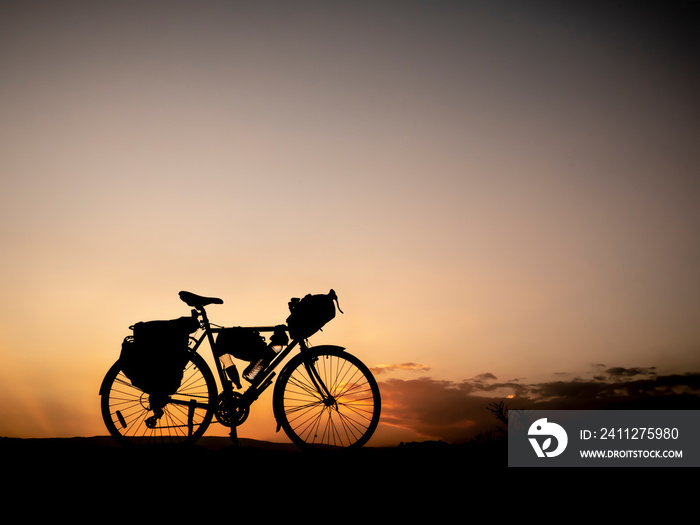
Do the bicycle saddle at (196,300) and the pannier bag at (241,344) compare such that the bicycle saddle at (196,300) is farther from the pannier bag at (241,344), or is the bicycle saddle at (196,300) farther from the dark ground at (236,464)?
the dark ground at (236,464)

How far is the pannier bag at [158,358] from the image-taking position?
18.9ft

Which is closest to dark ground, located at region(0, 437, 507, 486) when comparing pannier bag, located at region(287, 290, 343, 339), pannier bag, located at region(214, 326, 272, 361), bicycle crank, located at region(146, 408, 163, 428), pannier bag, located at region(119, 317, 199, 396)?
bicycle crank, located at region(146, 408, 163, 428)

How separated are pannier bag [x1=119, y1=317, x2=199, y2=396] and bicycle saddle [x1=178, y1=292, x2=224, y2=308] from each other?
266 mm

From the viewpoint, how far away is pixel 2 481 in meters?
4.19

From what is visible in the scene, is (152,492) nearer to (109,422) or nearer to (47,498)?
(47,498)

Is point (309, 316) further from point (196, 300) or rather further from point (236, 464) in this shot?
point (236, 464)

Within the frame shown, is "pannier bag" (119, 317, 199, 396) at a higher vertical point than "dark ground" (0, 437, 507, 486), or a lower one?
higher

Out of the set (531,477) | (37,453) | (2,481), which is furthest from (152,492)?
(531,477)

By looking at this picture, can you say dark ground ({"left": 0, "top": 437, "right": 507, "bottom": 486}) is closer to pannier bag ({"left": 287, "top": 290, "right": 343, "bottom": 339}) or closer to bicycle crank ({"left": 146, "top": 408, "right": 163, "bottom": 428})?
bicycle crank ({"left": 146, "top": 408, "right": 163, "bottom": 428})

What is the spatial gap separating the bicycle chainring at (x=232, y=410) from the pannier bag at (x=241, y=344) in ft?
1.59

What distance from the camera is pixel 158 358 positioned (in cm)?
578

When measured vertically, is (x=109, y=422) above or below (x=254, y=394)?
below

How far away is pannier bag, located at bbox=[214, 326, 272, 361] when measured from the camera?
5.75m

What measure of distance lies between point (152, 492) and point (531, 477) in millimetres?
3349
